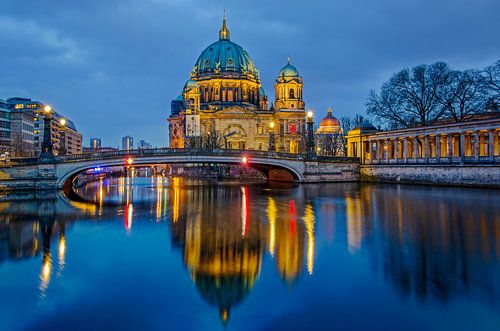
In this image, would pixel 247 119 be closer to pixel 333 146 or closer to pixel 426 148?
pixel 333 146

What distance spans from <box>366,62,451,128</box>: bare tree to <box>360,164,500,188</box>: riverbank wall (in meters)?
9.90

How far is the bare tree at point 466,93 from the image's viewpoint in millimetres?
54812

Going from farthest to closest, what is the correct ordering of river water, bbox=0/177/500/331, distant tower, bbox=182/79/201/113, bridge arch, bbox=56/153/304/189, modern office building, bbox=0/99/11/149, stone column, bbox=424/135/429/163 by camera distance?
distant tower, bbox=182/79/201/113 < modern office building, bbox=0/99/11/149 < stone column, bbox=424/135/429/163 < bridge arch, bbox=56/153/304/189 < river water, bbox=0/177/500/331

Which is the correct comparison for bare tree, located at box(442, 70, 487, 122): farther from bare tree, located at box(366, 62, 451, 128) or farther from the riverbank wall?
the riverbank wall

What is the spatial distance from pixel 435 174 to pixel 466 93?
50.8 ft

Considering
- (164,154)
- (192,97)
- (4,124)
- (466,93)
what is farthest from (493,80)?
(4,124)

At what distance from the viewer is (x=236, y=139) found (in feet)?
332

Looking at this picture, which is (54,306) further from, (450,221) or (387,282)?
(450,221)

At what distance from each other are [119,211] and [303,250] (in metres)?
15.5

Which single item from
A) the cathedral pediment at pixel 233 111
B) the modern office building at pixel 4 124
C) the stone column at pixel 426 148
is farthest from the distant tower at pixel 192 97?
the stone column at pixel 426 148

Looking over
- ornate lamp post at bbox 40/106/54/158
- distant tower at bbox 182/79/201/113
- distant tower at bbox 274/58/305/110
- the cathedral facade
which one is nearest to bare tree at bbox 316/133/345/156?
the cathedral facade

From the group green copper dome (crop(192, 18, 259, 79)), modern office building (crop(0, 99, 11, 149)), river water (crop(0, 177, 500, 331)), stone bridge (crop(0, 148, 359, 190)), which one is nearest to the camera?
river water (crop(0, 177, 500, 331))

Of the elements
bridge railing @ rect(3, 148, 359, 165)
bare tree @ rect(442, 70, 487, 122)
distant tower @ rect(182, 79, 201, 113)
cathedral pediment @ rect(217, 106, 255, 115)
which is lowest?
bridge railing @ rect(3, 148, 359, 165)

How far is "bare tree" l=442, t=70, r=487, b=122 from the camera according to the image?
54812mm
